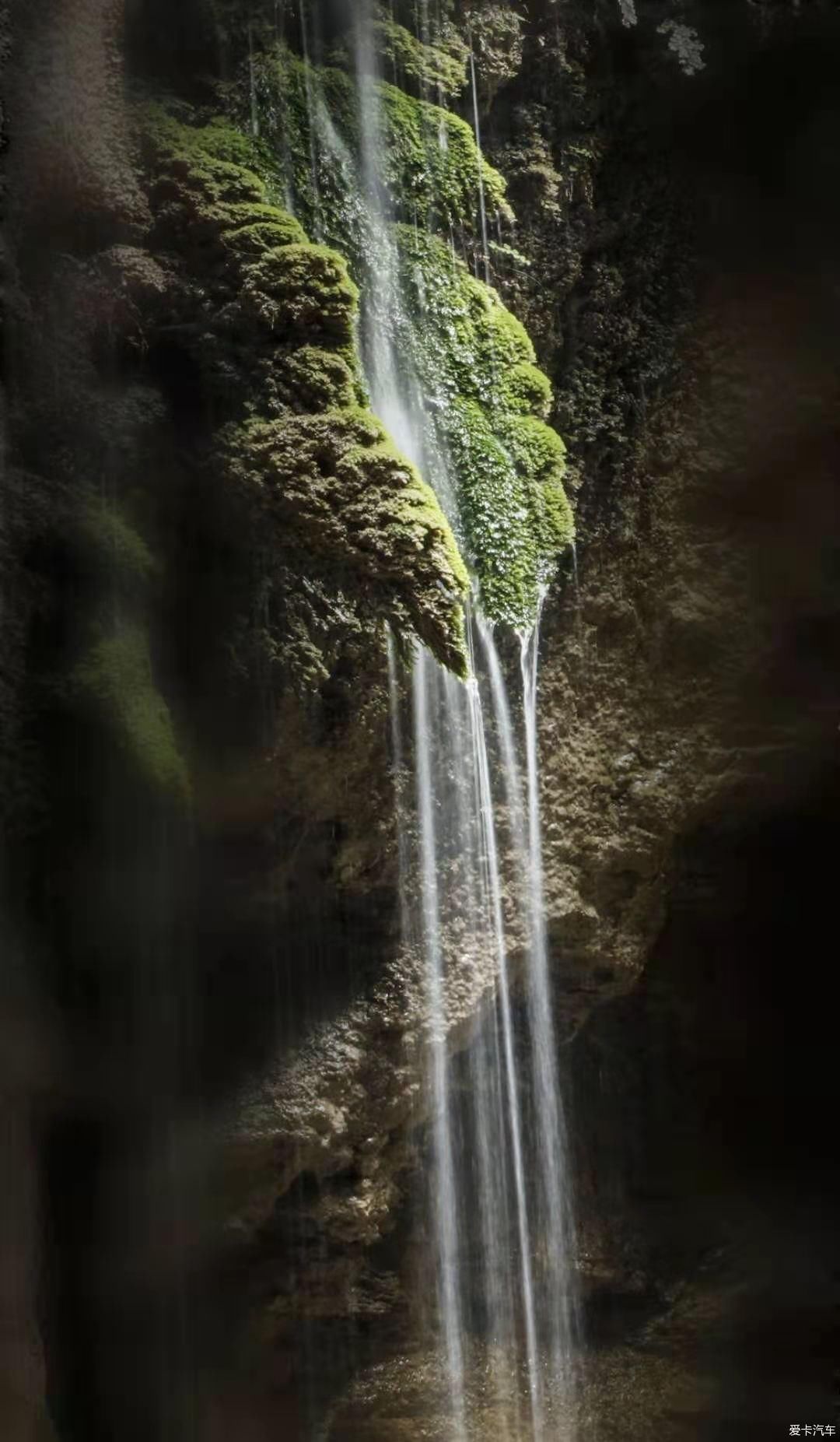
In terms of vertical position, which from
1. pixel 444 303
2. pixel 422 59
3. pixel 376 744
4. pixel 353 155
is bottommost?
pixel 376 744

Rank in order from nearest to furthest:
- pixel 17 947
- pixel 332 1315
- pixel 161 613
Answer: pixel 17 947
pixel 161 613
pixel 332 1315

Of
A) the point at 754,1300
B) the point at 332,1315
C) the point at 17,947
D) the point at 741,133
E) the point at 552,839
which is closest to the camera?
the point at 17,947

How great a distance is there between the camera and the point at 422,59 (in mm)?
9430

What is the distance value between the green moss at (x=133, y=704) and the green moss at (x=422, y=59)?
4431 millimetres

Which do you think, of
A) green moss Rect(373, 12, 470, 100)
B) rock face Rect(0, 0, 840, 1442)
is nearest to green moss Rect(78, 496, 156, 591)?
rock face Rect(0, 0, 840, 1442)

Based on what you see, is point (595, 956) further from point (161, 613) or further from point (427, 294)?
point (427, 294)

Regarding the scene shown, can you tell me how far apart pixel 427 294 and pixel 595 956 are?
4302 millimetres

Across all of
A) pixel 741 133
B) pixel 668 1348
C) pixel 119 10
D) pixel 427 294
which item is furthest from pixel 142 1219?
pixel 741 133

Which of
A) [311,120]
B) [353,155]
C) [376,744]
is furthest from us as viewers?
[353,155]

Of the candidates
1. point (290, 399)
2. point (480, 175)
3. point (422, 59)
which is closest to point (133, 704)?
point (290, 399)

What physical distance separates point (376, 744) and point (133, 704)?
4.62ft

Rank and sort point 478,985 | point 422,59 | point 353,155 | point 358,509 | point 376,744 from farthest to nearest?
point 422,59, point 353,155, point 478,985, point 376,744, point 358,509

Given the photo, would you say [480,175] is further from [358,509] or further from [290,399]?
[358,509]

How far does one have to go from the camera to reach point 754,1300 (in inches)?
376
